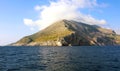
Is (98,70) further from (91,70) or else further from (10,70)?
(10,70)

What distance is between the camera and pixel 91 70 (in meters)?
55.8

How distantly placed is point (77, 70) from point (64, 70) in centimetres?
321

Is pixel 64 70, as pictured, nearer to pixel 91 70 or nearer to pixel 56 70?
pixel 56 70

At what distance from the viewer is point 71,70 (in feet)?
183

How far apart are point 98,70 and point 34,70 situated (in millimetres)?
15814

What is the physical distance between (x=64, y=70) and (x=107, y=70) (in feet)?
35.6

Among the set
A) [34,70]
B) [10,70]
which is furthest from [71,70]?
[10,70]

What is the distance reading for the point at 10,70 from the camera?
184 ft

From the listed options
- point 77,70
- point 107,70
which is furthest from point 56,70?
point 107,70

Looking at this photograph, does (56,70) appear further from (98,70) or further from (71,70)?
(98,70)

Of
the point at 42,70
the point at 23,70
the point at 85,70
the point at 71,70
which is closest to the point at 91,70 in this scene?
the point at 85,70

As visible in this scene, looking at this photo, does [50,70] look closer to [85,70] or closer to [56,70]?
[56,70]

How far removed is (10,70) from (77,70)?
16.6 meters

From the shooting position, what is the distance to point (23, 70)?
55.8 meters
